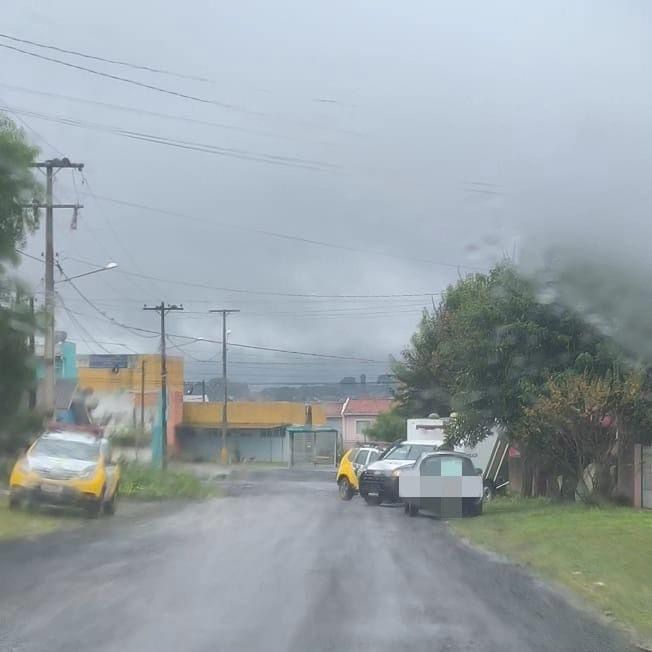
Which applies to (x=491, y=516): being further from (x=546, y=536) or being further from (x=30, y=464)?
(x=30, y=464)

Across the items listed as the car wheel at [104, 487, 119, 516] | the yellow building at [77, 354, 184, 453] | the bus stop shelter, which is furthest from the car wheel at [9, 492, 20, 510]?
the bus stop shelter

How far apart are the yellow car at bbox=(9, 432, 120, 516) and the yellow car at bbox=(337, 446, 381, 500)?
11.1 m

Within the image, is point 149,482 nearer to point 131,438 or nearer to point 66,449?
point 131,438

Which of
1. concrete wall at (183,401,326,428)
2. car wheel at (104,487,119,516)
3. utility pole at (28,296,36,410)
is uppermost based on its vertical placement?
utility pole at (28,296,36,410)

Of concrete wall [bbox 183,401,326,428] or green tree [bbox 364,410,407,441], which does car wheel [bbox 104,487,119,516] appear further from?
green tree [bbox 364,410,407,441]

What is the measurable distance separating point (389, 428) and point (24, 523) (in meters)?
41.8

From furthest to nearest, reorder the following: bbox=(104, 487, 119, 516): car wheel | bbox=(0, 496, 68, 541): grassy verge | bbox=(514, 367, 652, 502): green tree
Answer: bbox=(514, 367, 652, 502): green tree → bbox=(104, 487, 119, 516): car wheel → bbox=(0, 496, 68, 541): grassy verge

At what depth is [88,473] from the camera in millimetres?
22844

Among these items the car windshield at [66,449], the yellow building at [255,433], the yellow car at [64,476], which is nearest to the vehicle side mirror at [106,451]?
the yellow car at [64,476]

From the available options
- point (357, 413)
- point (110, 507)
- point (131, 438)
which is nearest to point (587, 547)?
point (110, 507)

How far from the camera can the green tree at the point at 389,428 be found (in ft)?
195

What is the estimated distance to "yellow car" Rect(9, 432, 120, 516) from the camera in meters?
22.1

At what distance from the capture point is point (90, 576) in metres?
13.1

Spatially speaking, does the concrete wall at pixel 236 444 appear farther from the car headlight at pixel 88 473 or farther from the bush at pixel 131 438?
the car headlight at pixel 88 473
